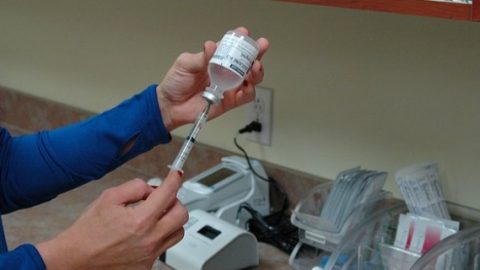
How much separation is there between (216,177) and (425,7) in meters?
0.74

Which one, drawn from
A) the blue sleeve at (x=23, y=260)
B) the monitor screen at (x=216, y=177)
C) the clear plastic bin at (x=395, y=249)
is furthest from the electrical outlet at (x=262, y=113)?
the blue sleeve at (x=23, y=260)

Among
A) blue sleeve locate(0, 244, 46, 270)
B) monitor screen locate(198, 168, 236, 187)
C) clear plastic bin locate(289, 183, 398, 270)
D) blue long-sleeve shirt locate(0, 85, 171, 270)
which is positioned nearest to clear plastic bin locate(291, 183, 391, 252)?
clear plastic bin locate(289, 183, 398, 270)

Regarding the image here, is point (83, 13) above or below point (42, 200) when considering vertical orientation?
above

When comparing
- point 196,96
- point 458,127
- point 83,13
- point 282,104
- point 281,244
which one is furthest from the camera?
point 83,13

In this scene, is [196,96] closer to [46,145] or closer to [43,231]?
[46,145]

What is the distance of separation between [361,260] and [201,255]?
1.00 ft

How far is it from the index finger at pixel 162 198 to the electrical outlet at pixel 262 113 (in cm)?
67

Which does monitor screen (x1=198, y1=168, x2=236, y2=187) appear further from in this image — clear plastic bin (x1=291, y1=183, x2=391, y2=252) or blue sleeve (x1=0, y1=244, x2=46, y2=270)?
blue sleeve (x1=0, y1=244, x2=46, y2=270)

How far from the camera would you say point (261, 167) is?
1548 mm

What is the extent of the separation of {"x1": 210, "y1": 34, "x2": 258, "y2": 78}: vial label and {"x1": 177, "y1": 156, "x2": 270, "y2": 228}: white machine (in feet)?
1.88

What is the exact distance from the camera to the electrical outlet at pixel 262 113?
1540 millimetres

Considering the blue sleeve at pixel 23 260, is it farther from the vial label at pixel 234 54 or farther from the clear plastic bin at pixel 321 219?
the clear plastic bin at pixel 321 219

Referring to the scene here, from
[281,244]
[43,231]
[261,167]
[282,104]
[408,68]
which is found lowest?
[43,231]

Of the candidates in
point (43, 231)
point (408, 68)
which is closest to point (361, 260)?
point (408, 68)
